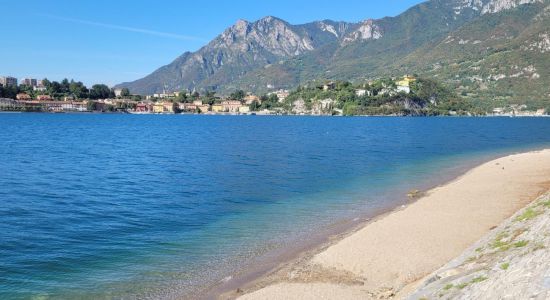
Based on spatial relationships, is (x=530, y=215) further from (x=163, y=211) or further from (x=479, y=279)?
(x=163, y=211)

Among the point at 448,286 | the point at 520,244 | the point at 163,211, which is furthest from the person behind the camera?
the point at 163,211

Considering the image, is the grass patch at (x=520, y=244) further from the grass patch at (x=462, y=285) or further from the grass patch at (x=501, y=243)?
the grass patch at (x=462, y=285)

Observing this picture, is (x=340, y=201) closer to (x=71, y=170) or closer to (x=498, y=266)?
(x=498, y=266)

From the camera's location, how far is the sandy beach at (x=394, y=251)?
14.7m

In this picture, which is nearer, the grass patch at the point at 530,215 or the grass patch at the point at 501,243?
the grass patch at the point at 501,243

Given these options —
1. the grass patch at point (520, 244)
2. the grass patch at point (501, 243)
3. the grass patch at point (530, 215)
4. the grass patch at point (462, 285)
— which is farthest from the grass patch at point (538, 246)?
the grass patch at point (530, 215)

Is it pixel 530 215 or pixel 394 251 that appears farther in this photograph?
pixel 394 251

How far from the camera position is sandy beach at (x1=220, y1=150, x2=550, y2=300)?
1470 centimetres

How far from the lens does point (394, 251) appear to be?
18.0 meters

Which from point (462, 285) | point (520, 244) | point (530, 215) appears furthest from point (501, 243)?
point (462, 285)

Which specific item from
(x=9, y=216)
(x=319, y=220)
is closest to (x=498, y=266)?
(x=319, y=220)

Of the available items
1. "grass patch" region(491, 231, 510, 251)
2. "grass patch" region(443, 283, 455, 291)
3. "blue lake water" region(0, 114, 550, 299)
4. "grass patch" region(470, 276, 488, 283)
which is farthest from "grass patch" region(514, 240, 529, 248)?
"blue lake water" region(0, 114, 550, 299)

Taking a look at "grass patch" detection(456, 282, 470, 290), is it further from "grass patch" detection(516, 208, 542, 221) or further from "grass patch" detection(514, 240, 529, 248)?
"grass patch" detection(516, 208, 542, 221)

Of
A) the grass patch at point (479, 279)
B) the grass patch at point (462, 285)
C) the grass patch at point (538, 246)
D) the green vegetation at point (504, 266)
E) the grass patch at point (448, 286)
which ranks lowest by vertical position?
the grass patch at point (448, 286)
